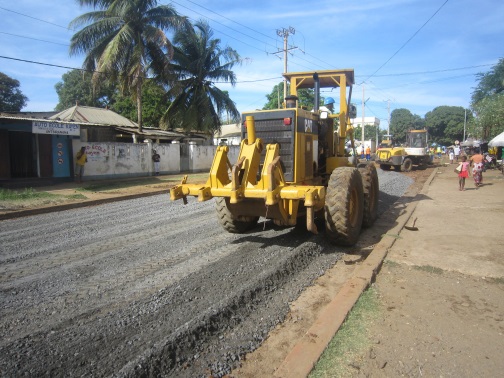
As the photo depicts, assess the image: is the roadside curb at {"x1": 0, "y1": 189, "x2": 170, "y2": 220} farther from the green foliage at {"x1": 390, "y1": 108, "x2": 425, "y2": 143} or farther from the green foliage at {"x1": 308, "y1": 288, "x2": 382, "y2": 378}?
the green foliage at {"x1": 390, "y1": 108, "x2": 425, "y2": 143}

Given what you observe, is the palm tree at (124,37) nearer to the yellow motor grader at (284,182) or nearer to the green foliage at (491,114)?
the yellow motor grader at (284,182)

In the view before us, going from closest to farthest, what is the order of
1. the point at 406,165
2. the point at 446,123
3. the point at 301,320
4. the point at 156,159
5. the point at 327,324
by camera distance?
the point at 327,324, the point at 301,320, the point at 156,159, the point at 406,165, the point at 446,123

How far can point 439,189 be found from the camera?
13258 millimetres

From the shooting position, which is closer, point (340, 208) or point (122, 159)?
point (340, 208)

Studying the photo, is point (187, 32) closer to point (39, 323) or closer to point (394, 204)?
point (394, 204)

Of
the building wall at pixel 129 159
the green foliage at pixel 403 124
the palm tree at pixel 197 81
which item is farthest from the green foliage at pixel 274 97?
the green foliage at pixel 403 124

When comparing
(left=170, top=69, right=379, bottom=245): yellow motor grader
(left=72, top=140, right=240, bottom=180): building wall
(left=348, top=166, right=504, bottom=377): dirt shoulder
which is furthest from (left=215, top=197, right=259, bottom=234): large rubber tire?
(left=72, top=140, right=240, bottom=180): building wall

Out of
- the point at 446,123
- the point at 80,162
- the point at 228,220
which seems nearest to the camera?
the point at 228,220

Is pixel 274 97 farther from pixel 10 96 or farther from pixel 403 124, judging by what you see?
pixel 403 124

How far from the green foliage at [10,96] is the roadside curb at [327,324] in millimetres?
45729

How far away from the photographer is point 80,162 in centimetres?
1573

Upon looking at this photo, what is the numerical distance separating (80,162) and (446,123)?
78926 mm

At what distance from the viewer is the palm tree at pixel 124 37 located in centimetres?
1955

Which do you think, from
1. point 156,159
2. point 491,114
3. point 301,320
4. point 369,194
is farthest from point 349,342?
point 491,114
